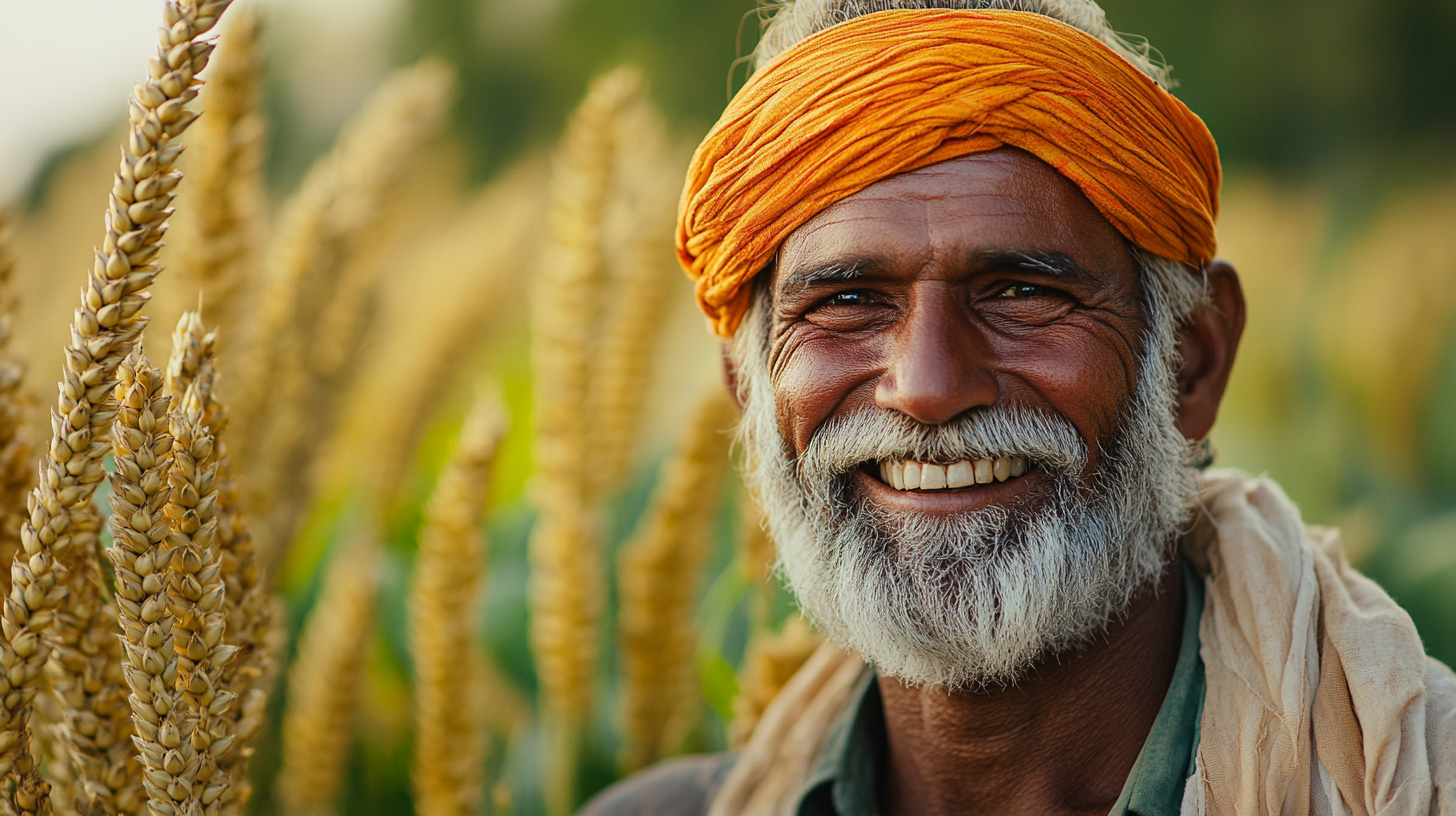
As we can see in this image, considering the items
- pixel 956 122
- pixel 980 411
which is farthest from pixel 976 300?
pixel 956 122

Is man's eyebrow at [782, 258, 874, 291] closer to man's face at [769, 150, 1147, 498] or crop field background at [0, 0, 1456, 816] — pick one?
man's face at [769, 150, 1147, 498]

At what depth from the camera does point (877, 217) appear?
5.78ft

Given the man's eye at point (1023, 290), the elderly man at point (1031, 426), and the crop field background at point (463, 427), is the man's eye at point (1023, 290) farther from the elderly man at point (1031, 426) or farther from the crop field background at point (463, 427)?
the crop field background at point (463, 427)

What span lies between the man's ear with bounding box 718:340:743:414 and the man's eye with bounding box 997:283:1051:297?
2.23 feet

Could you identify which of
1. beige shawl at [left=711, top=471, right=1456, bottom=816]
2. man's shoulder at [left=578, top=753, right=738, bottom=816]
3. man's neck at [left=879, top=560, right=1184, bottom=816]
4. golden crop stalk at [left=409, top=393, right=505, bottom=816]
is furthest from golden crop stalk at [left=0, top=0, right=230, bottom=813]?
beige shawl at [left=711, top=471, right=1456, bottom=816]

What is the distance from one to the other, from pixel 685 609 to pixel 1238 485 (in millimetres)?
1224

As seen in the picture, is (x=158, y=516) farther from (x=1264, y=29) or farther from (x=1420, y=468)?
(x=1264, y=29)

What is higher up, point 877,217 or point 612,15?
point 612,15

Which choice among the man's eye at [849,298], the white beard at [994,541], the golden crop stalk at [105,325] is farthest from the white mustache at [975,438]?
the golden crop stalk at [105,325]

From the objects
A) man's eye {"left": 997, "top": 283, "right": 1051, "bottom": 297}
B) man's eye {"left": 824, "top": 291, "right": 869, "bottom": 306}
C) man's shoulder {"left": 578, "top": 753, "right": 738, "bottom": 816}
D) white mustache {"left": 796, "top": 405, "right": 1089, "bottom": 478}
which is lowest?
man's shoulder {"left": 578, "top": 753, "right": 738, "bottom": 816}

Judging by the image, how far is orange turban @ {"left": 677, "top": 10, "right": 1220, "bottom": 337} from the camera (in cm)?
173

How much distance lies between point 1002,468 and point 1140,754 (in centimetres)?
54

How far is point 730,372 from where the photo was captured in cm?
232

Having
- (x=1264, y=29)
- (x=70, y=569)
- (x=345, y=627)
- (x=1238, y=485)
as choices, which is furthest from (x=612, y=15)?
(x=70, y=569)
